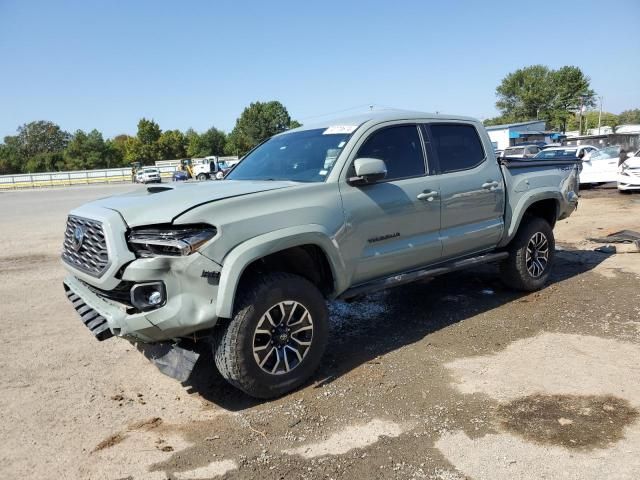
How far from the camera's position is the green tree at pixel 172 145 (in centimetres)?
8175

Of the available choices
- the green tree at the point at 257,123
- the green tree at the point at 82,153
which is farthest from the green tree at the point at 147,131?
the green tree at the point at 257,123

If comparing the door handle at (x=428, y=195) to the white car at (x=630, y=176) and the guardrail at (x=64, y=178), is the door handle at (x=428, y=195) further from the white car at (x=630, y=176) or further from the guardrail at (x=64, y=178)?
the guardrail at (x=64, y=178)

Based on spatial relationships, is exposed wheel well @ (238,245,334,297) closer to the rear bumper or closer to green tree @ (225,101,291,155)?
the rear bumper

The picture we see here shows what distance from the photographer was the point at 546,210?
19.7ft

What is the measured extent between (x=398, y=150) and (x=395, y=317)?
5.95ft

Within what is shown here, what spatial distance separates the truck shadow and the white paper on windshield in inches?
75.1

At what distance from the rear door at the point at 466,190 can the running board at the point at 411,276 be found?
10 centimetres

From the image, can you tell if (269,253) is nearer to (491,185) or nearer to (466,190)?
(466,190)

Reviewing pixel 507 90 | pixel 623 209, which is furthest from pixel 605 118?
pixel 623 209

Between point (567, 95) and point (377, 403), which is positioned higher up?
point (567, 95)

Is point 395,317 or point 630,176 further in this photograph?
point 630,176

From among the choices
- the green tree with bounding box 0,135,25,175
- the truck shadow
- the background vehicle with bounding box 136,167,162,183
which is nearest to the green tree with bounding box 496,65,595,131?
the background vehicle with bounding box 136,167,162,183

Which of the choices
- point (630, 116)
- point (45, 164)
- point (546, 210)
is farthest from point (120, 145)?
point (630, 116)

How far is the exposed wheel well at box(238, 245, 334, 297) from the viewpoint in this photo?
3.68 m
